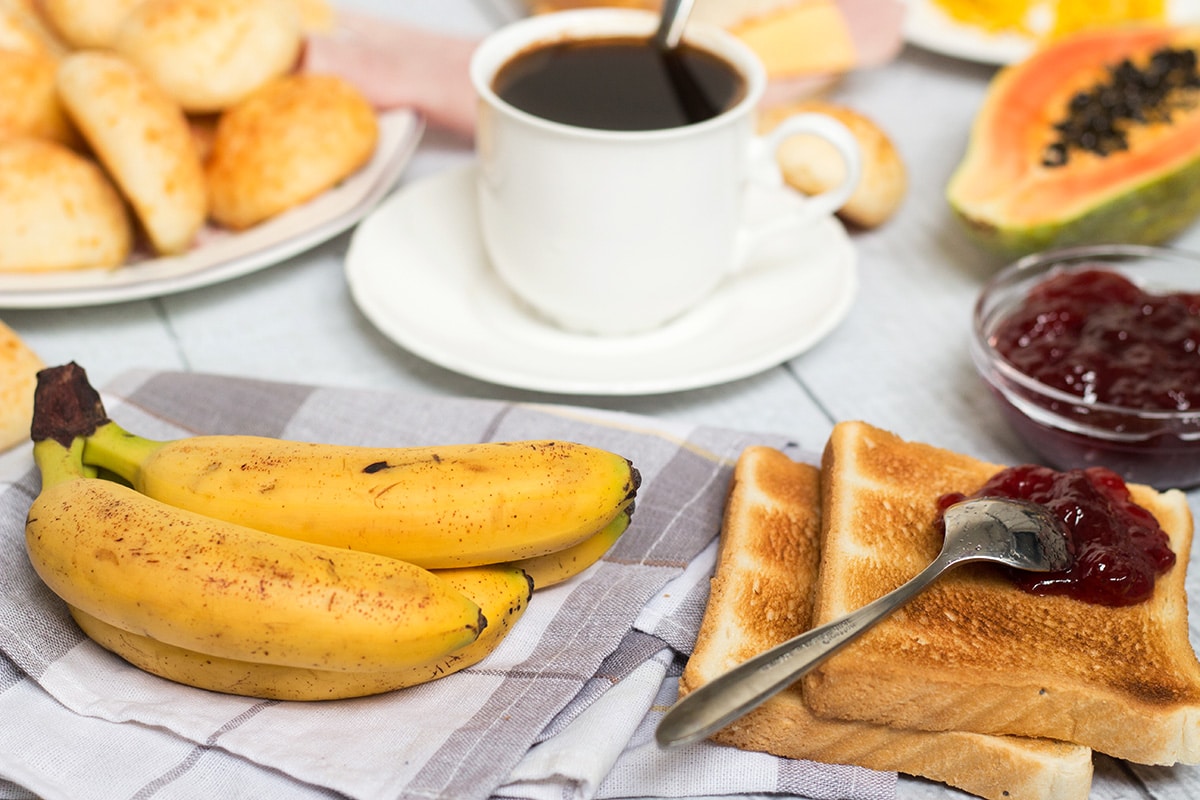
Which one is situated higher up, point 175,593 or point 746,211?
point 175,593

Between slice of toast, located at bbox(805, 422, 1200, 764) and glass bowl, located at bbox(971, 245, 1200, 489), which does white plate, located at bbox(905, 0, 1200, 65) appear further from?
slice of toast, located at bbox(805, 422, 1200, 764)

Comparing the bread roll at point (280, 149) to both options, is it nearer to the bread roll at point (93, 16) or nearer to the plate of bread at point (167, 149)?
the plate of bread at point (167, 149)

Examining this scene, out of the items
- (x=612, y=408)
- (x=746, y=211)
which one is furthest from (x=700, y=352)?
(x=746, y=211)

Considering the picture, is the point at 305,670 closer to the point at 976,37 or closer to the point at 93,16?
the point at 93,16

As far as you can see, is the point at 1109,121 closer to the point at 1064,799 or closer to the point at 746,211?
the point at 746,211

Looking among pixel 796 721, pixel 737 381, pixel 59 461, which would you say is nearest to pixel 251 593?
pixel 59 461

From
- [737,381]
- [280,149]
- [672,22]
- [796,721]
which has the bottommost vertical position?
[737,381]

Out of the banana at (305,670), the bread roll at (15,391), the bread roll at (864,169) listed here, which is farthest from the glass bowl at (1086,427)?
the bread roll at (15,391)
